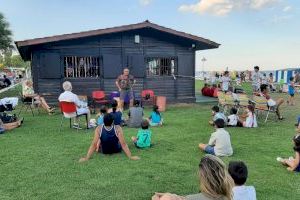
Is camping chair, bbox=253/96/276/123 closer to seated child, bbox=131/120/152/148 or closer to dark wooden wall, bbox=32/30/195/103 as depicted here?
seated child, bbox=131/120/152/148

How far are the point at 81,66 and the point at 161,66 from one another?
3.95 meters

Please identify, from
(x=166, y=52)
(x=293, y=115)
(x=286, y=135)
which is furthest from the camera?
(x=166, y=52)

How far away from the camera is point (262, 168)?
6.29 meters

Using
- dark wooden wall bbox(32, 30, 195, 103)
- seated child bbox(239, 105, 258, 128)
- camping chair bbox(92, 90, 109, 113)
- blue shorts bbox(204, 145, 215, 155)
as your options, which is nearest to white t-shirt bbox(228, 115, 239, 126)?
seated child bbox(239, 105, 258, 128)

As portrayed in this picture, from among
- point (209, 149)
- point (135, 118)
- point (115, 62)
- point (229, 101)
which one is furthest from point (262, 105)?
point (115, 62)

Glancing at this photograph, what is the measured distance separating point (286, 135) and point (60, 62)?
1024cm

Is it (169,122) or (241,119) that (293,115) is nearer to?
(241,119)

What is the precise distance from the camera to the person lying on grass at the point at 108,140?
22.2 ft

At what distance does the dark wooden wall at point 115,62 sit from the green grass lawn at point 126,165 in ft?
18.3

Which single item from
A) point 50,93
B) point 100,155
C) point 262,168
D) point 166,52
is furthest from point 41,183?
point 166,52

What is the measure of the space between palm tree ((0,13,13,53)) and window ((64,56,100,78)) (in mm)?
20478

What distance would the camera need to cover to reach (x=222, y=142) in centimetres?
694

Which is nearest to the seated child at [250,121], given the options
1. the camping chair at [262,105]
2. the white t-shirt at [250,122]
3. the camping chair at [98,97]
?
the white t-shirt at [250,122]

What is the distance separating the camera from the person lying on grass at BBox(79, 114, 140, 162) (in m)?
6.77
